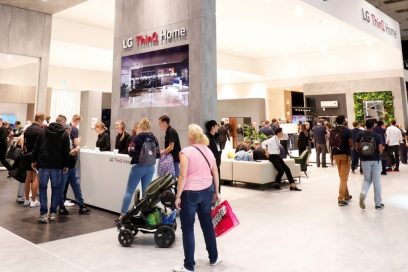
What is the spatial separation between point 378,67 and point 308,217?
38.2ft

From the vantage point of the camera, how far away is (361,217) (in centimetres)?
456

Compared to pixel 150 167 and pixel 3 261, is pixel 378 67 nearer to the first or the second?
pixel 150 167

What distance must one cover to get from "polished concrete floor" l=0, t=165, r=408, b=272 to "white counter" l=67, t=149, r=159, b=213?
854 millimetres

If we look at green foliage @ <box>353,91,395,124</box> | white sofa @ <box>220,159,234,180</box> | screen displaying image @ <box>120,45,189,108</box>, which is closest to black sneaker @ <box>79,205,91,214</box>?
screen displaying image @ <box>120,45,189,108</box>

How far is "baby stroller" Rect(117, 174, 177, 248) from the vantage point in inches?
133

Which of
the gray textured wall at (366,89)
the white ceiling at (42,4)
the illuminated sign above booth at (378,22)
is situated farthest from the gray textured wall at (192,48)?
the gray textured wall at (366,89)

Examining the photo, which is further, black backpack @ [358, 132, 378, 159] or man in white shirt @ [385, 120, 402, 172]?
man in white shirt @ [385, 120, 402, 172]

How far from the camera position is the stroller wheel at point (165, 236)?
133 inches

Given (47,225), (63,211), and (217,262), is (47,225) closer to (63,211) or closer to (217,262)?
(63,211)

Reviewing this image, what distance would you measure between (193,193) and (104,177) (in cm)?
280

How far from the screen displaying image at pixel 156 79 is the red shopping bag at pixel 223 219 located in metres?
2.60

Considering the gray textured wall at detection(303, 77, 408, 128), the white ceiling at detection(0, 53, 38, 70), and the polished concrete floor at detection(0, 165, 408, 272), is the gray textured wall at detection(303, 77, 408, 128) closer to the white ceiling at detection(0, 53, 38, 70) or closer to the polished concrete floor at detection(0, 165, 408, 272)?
the polished concrete floor at detection(0, 165, 408, 272)

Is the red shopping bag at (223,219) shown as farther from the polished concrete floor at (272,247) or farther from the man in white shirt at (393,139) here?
the man in white shirt at (393,139)

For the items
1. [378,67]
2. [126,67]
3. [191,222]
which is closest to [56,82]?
[126,67]
